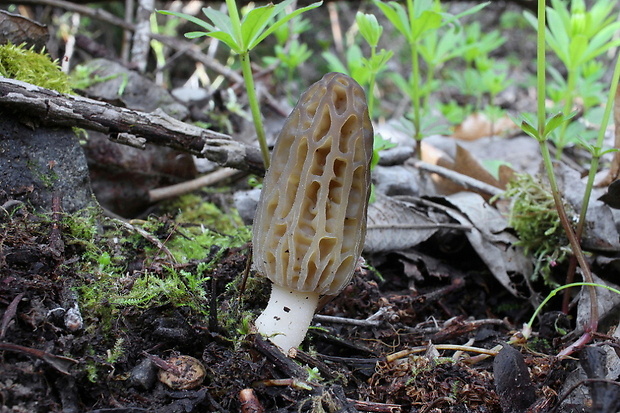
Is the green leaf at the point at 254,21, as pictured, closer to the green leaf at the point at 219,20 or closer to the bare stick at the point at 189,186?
the green leaf at the point at 219,20

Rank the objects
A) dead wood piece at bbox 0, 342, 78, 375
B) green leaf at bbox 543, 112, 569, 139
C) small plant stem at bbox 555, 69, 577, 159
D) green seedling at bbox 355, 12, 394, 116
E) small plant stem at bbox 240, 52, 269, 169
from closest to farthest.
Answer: dead wood piece at bbox 0, 342, 78, 375, green leaf at bbox 543, 112, 569, 139, small plant stem at bbox 240, 52, 269, 169, green seedling at bbox 355, 12, 394, 116, small plant stem at bbox 555, 69, 577, 159

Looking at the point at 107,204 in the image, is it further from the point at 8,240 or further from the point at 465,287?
the point at 465,287

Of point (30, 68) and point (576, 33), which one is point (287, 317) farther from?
point (576, 33)

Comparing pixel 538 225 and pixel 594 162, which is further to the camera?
pixel 538 225

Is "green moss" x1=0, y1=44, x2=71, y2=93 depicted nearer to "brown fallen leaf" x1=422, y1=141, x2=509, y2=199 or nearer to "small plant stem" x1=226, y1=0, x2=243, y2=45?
"small plant stem" x1=226, y1=0, x2=243, y2=45

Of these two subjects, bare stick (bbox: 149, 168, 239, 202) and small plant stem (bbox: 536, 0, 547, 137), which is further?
bare stick (bbox: 149, 168, 239, 202)

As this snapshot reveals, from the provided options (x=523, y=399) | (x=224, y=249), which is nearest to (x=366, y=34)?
(x=224, y=249)

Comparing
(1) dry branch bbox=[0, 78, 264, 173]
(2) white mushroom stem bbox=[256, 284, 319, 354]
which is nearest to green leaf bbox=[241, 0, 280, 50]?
(1) dry branch bbox=[0, 78, 264, 173]

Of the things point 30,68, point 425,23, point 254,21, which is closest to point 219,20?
point 254,21
